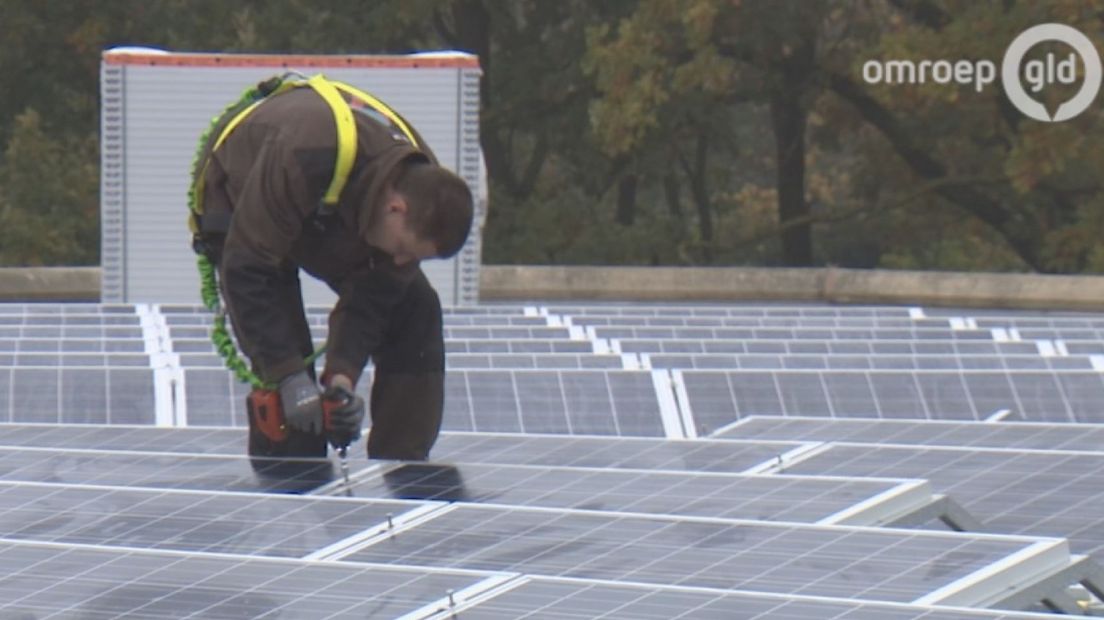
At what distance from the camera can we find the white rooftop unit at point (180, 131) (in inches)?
787

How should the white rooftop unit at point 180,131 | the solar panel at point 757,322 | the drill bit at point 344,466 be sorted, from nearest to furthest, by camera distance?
the drill bit at point 344,466
the solar panel at point 757,322
the white rooftop unit at point 180,131

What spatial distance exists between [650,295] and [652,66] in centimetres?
456

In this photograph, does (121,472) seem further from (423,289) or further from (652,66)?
(652,66)

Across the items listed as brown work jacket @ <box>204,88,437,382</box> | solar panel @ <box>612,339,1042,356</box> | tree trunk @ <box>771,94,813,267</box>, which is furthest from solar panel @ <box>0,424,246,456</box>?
tree trunk @ <box>771,94,813,267</box>

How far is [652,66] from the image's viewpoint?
87.7 feet

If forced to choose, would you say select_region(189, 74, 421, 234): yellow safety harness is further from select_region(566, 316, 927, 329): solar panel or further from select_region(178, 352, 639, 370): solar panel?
select_region(566, 316, 927, 329): solar panel

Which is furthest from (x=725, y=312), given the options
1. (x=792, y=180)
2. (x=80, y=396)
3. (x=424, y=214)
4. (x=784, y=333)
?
(x=792, y=180)

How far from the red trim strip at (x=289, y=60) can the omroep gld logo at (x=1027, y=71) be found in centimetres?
804

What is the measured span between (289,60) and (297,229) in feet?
44.1

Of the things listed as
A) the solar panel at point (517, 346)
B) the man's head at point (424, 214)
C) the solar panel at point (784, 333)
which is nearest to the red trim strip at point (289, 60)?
the solar panel at point (784, 333)

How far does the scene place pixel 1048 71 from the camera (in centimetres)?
2628

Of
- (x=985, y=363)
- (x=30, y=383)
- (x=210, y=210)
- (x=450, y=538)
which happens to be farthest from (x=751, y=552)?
(x=985, y=363)

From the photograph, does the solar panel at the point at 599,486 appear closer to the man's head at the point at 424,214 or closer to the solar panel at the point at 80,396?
the solar panel at the point at 80,396

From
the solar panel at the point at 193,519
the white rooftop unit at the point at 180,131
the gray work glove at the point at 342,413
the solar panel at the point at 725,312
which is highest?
the white rooftop unit at the point at 180,131
